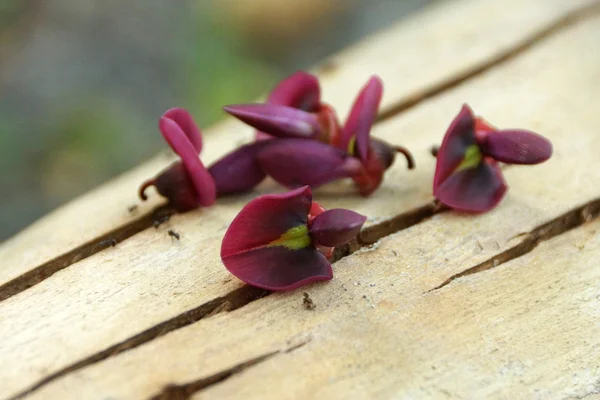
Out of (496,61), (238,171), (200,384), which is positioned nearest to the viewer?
(200,384)

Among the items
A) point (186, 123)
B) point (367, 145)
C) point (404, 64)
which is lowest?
point (367, 145)

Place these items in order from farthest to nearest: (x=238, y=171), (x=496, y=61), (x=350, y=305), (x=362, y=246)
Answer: (x=496, y=61), (x=238, y=171), (x=362, y=246), (x=350, y=305)

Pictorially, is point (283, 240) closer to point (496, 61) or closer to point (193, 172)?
point (193, 172)

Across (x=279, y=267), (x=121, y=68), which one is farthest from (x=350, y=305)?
(x=121, y=68)

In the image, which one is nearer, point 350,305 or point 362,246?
point 350,305

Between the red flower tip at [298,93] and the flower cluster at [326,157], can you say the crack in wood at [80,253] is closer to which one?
the flower cluster at [326,157]

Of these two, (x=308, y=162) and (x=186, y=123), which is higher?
(x=186, y=123)

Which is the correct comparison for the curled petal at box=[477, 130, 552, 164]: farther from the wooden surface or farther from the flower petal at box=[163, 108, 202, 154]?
the flower petal at box=[163, 108, 202, 154]
